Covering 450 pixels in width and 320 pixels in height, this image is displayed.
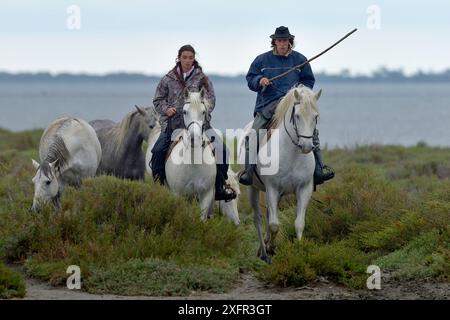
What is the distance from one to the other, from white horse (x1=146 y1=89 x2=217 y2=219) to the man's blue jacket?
31.7 inches

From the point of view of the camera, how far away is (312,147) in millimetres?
11578

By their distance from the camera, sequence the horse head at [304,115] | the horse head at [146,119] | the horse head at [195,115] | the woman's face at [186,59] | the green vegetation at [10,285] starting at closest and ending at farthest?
the green vegetation at [10,285] < the horse head at [304,115] < the horse head at [195,115] < the woman's face at [186,59] < the horse head at [146,119]

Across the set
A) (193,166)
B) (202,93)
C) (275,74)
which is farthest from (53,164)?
(275,74)

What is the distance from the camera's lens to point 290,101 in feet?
39.6

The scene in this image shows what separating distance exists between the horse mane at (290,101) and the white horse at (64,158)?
312cm

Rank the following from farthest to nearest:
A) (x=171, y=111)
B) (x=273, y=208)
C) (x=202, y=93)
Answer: (x=171, y=111)
(x=202, y=93)
(x=273, y=208)

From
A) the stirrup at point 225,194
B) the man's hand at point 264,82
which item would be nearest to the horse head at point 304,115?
the man's hand at point 264,82

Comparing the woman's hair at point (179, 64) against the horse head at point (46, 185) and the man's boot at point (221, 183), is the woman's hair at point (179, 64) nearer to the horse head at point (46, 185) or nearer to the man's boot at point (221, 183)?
the man's boot at point (221, 183)

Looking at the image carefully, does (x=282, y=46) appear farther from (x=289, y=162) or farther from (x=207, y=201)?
(x=207, y=201)

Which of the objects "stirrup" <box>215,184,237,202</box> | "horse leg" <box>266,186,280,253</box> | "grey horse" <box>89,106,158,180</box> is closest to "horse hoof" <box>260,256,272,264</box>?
"horse leg" <box>266,186,280,253</box>

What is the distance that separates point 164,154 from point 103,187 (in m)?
1.24

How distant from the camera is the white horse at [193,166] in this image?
1238 cm

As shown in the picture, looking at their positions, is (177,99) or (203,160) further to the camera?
(177,99)

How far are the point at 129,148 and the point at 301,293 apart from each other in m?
6.29
